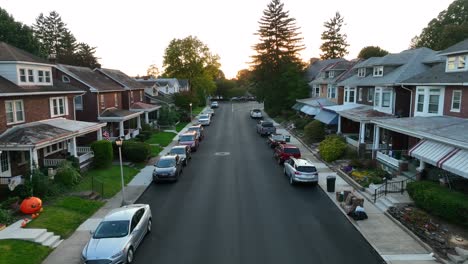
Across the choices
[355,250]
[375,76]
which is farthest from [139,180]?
[375,76]

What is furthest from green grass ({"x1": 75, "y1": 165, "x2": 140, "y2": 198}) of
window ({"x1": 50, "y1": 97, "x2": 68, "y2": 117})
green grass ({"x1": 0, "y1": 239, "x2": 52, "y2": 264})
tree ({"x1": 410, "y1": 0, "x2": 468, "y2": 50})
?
tree ({"x1": 410, "y1": 0, "x2": 468, "y2": 50})

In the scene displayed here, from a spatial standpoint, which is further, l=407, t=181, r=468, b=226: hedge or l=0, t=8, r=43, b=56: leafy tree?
l=0, t=8, r=43, b=56: leafy tree

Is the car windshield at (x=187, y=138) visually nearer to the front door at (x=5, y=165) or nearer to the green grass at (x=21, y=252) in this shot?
the front door at (x=5, y=165)

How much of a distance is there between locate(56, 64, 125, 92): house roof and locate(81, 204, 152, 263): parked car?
82.0ft

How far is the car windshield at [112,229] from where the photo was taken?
12805mm

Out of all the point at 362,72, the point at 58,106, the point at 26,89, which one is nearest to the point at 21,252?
the point at 26,89

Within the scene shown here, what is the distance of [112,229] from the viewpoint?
1305 centimetres

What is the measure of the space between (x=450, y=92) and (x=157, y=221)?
20.5m

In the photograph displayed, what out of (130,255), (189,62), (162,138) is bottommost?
(130,255)

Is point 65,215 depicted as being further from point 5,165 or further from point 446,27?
point 446,27

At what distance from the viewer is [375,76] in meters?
34.3

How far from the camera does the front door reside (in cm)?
2016

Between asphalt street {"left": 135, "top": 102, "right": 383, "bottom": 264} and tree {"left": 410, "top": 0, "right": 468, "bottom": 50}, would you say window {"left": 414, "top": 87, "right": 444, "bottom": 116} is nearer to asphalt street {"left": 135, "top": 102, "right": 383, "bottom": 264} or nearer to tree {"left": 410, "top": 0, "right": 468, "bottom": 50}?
asphalt street {"left": 135, "top": 102, "right": 383, "bottom": 264}

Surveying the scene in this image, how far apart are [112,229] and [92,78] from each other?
2991 centimetres
